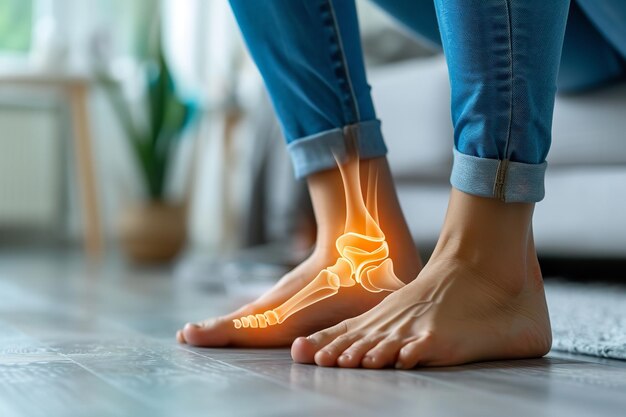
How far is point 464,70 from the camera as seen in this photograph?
29.7 inches

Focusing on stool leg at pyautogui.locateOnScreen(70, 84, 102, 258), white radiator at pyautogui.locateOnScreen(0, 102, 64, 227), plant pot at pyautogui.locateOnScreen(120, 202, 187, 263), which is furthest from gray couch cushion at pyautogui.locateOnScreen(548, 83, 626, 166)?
white radiator at pyautogui.locateOnScreen(0, 102, 64, 227)

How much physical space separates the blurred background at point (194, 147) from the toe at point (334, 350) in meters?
0.70

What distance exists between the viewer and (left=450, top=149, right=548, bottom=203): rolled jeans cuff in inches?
30.4

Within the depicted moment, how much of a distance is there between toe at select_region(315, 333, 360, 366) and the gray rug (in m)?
0.27

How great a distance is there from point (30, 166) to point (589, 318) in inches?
112

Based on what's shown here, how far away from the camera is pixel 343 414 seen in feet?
1.85

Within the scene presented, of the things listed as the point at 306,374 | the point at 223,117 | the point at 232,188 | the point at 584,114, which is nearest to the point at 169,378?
the point at 306,374

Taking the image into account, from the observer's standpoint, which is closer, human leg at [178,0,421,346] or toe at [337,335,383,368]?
toe at [337,335,383,368]

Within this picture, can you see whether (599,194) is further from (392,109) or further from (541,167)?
(541,167)

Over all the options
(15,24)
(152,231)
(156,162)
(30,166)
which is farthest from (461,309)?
(15,24)

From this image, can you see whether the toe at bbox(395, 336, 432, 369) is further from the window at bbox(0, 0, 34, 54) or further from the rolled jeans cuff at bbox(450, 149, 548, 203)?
the window at bbox(0, 0, 34, 54)

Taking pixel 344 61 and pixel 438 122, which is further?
pixel 438 122

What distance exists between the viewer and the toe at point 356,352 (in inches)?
29.4
